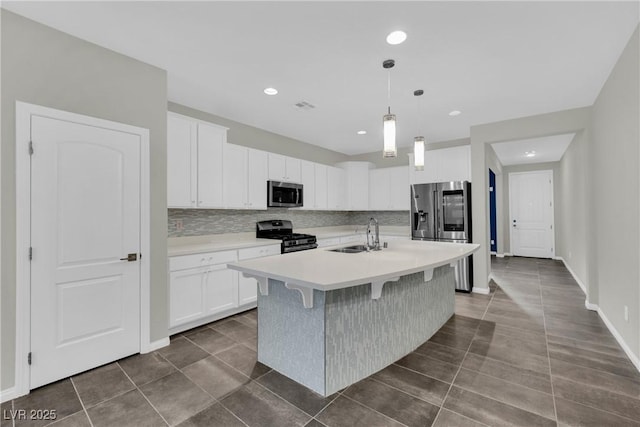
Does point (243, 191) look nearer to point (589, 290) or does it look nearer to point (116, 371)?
point (116, 371)

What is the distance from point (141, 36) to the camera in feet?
7.40

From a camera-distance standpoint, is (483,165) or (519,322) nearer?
(519,322)

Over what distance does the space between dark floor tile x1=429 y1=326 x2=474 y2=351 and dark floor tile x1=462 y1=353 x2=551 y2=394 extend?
22 cm

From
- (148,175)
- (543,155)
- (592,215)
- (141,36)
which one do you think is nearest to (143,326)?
(148,175)

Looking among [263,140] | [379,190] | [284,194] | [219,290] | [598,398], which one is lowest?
[598,398]

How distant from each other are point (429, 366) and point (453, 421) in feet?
2.12

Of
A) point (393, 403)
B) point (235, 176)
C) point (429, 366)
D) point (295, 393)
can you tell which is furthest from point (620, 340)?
point (235, 176)

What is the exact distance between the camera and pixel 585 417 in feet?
5.79

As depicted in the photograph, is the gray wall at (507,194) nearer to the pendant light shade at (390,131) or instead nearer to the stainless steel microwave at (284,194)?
the stainless steel microwave at (284,194)

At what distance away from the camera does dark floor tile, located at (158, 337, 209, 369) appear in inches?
98.1

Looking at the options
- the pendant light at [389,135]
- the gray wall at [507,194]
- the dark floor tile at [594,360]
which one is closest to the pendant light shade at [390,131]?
the pendant light at [389,135]

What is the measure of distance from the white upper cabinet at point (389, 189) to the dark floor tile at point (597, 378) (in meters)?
3.44

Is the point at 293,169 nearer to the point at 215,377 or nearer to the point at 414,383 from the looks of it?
the point at 215,377

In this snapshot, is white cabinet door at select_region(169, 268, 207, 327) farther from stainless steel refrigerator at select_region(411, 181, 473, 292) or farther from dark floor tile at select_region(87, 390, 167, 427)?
stainless steel refrigerator at select_region(411, 181, 473, 292)
